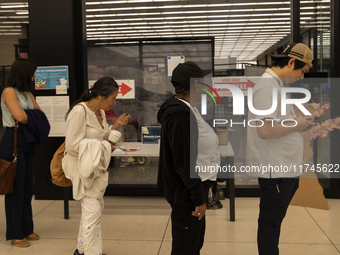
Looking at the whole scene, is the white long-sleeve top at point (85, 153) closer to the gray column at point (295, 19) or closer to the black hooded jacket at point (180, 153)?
the black hooded jacket at point (180, 153)

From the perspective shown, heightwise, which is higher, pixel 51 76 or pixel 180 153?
pixel 51 76

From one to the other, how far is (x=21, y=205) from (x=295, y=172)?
257 centimetres

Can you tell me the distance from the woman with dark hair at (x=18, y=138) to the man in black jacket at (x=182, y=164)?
175 cm

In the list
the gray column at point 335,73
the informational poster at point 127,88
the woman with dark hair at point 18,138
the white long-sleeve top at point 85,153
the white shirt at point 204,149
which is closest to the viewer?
the white shirt at point 204,149

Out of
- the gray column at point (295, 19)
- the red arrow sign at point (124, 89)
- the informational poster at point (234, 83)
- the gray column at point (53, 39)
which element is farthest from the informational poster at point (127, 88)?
the gray column at point (295, 19)

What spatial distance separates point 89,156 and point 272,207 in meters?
1.37

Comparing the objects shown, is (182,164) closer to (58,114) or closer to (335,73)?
(58,114)

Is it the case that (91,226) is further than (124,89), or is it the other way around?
(124,89)

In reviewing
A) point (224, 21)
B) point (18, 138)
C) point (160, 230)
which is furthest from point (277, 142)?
point (224, 21)

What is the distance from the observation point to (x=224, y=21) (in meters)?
4.59

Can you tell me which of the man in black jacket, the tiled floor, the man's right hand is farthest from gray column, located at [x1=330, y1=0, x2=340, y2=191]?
the man's right hand

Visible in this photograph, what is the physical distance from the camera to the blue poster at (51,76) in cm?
456

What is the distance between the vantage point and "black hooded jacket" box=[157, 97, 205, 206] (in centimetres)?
184

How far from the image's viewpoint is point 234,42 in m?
4.59
